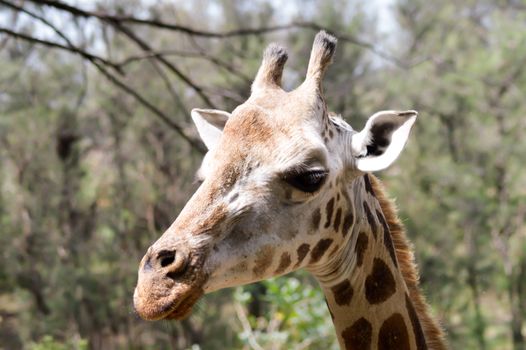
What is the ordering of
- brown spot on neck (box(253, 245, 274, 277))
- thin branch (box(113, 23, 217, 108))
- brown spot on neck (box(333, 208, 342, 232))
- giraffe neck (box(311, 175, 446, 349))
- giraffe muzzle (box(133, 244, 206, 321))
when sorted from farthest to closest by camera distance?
thin branch (box(113, 23, 217, 108)) → giraffe neck (box(311, 175, 446, 349)) → brown spot on neck (box(333, 208, 342, 232)) → brown spot on neck (box(253, 245, 274, 277)) → giraffe muzzle (box(133, 244, 206, 321))

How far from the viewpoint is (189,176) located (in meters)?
16.0

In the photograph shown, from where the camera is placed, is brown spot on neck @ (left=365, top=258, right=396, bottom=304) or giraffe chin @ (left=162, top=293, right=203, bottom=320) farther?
brown spot on neck @ (left=365, top=258, right=396, bottom=304)

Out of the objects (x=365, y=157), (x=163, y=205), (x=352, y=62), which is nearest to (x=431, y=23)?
(x=352, y=62)

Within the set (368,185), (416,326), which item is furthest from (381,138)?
(416,326)

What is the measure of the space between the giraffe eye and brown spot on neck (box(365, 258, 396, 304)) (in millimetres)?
515

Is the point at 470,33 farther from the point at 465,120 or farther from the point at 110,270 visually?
the point at 110,270

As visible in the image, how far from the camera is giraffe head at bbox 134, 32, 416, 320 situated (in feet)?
6.51

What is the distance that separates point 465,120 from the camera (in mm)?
18125

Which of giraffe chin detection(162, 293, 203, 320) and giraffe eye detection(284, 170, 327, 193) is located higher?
giraffe eye detection(284, 170, 327, 193)

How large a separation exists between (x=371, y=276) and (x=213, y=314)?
13.4 metres

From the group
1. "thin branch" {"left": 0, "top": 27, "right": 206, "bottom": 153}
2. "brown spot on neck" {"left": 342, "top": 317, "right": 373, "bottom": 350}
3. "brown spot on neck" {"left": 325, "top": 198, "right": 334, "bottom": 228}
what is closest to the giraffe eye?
"brown spot on neck" {"left": 325, "top": 198, "right": 334, "bottom": 228}

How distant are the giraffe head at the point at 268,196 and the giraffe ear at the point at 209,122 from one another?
309 mm

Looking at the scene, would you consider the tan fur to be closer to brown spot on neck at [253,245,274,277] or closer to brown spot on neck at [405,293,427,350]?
brown spot on neck at [405,293,427,350]

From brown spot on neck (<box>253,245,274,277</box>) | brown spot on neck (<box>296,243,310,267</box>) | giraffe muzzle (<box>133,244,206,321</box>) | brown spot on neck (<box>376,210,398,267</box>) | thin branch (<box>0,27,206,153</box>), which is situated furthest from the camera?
thin branch (<box>0,27,206,153</box>)
